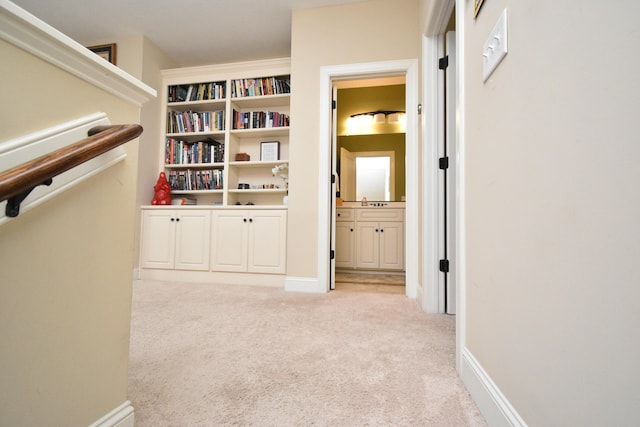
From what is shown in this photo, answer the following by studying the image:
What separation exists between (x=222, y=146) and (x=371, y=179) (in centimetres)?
234

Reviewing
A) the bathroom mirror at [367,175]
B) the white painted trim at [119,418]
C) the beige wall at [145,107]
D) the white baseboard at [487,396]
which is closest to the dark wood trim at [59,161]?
the white painted trim at [119,418]

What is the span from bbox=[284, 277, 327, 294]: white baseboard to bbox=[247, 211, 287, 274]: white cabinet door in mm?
200

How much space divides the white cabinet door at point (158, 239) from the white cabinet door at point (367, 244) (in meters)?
2.41

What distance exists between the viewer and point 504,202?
2.86 ft

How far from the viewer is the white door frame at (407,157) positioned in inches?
101

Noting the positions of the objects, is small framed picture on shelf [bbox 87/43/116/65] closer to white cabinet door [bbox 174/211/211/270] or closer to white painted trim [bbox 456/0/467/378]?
white cabinet door [bbox 174/211/211/270]

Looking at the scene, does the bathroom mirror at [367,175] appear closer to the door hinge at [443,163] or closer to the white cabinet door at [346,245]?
the white cabinet door at [346,245]

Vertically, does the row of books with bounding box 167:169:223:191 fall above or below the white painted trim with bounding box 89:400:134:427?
above

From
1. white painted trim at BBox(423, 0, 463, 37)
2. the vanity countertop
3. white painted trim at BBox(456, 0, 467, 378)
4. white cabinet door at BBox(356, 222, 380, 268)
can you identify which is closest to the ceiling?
white painted trim at BBox(423, 0, 463, 37)

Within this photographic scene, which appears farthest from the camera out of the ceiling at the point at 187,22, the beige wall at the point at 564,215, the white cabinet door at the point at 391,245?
the white cabinet door at the point at 391,245

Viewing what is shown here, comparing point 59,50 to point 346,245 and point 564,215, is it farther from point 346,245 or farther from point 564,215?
point 346,245

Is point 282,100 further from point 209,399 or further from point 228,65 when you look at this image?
point 209,399

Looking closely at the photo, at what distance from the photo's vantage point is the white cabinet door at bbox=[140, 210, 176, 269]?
326 cm

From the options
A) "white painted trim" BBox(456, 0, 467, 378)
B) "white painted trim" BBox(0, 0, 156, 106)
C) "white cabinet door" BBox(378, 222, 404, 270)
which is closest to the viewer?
"white painted trim" BBox(0, 0, 156, 106)
